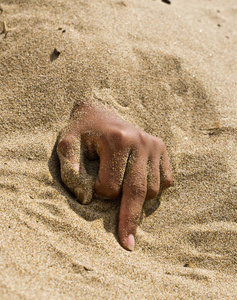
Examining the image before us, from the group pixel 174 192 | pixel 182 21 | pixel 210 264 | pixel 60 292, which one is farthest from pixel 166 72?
pixel 60 292

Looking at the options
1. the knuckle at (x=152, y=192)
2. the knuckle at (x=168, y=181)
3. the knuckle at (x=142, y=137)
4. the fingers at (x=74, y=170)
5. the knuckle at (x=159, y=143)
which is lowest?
the fingers at (x=74, y=170)

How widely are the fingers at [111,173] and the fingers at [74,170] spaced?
3.1 inches

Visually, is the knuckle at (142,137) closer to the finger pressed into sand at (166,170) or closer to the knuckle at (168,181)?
the finger pressed into sand at (166,170)

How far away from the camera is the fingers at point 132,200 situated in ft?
6.85

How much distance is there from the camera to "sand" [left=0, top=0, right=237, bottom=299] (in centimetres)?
185

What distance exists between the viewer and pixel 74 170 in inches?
86.0

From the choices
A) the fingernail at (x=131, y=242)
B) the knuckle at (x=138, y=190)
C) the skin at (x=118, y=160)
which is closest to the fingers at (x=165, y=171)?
the skin at (x=118, y=160)

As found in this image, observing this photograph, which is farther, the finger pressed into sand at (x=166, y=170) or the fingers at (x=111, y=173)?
the finger pressed into sand at (x=166, y=170)

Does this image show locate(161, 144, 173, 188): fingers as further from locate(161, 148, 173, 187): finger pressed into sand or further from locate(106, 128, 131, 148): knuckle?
locate(106, 128, 131, 148): knuckle

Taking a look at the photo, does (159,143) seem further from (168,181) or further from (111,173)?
(111,173)

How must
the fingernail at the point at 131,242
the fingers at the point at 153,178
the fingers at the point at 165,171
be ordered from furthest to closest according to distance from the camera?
the fingers at the point at 165,171 → the fingers at the point at 153,178 → the fingernail at the point at 131,242

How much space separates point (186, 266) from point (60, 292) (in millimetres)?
861

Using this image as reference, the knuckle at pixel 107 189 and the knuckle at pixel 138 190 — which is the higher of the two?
the knuckle at pixel 138 190

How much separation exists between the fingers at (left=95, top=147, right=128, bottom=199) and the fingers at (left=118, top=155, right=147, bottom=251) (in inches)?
2.1
